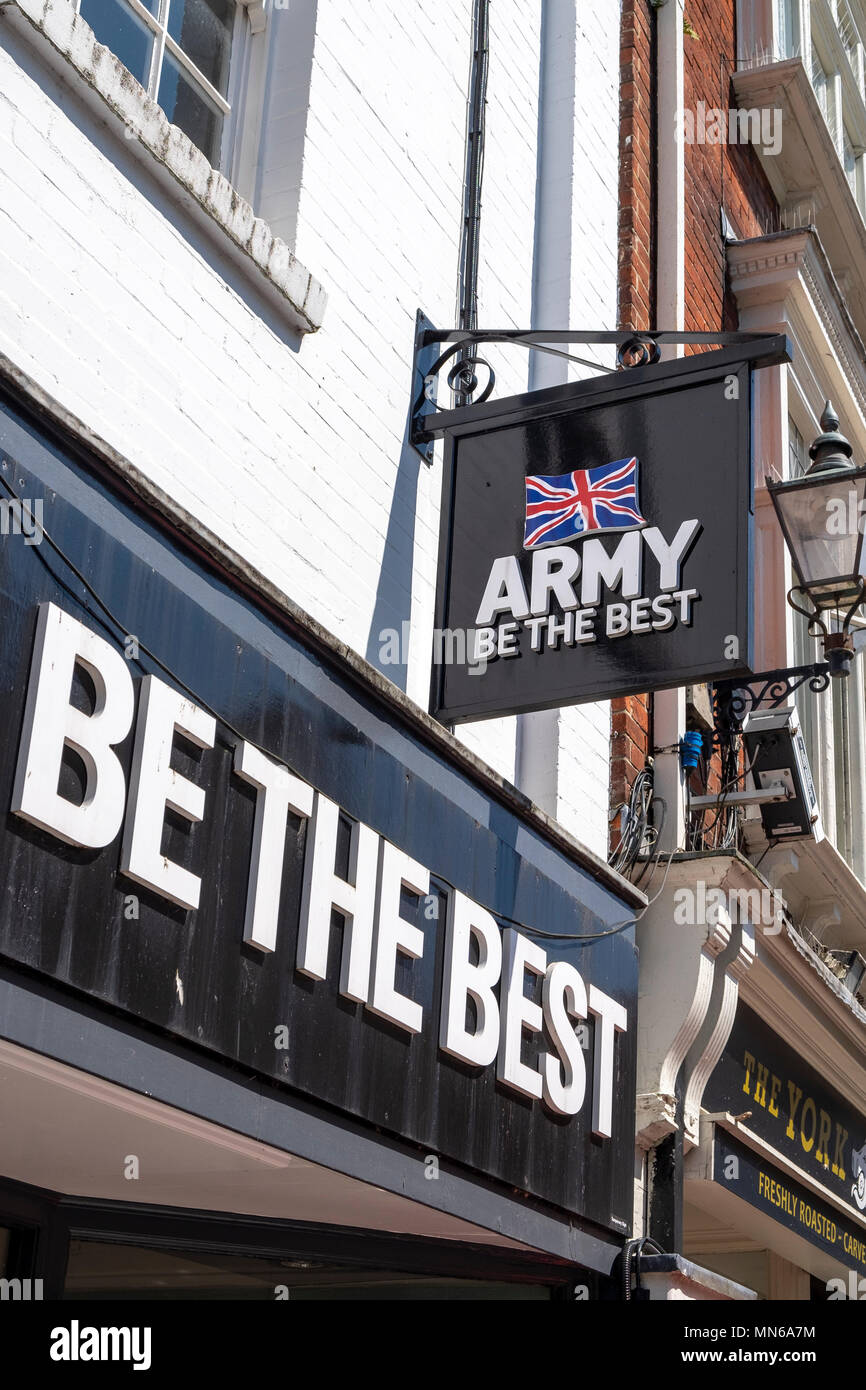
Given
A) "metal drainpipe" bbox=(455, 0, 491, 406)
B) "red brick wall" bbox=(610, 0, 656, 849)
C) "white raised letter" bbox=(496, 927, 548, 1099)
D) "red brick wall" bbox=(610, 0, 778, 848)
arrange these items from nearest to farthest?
"white raised letter" bbox=(496, 927, 548, 1099)
"metal drainpipe" bbox=(455, 0, 491, 406)
"red brick wall" bbox=(610, 0, 778, 848)
"red brick wall" bbox=(610, 0, 656, 849)

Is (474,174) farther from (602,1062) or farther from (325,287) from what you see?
(602,1062)

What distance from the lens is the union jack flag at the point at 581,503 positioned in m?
5.78

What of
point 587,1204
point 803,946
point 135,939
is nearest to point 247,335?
point 135,939

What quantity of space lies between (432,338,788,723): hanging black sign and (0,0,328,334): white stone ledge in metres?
0.89

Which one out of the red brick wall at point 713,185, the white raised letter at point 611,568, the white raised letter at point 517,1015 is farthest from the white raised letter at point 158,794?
the red brick wall at point 713,185

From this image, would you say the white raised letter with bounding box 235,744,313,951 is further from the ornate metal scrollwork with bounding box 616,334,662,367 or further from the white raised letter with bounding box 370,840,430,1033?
the ornate metal scrollwork with bounding box 616,334,662,367

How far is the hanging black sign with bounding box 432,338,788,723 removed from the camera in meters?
5.55

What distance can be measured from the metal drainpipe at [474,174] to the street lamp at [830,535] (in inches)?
59.2

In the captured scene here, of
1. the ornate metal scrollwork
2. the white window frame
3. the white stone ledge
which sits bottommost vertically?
the white stone ledge

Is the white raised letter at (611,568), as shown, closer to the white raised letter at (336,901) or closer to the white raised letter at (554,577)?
the white raised letter at (554,577)

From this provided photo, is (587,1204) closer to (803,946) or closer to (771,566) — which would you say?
(803,946)

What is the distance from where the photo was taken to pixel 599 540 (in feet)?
18.9

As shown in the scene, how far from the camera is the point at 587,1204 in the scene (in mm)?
6078

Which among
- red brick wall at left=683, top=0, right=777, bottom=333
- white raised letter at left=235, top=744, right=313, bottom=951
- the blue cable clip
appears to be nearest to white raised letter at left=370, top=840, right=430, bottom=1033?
white raised letter at left=235, top=744, right=313, bottom=951
